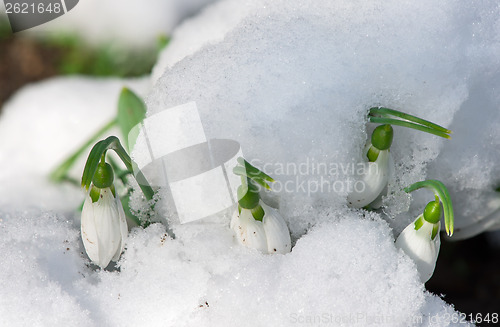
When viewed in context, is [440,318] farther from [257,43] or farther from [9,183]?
[9,183]

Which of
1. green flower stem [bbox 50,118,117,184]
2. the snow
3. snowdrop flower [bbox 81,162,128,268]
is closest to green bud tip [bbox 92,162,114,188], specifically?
snowdrop flower [bbox 81,162,128,268]

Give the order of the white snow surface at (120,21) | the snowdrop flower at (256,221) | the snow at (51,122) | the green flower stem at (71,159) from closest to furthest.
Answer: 1. the snowdrop flower at (256,221)
2. the green flower stem at (71,159)
3. the snow at (51,122)
4. the white snow surface at (120,21)

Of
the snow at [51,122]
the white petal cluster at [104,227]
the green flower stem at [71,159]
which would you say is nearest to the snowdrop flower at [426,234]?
the white petal cluster at [104,227]

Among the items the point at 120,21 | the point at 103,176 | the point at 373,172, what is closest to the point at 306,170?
the point at 373,172

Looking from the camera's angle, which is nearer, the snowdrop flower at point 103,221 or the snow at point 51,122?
the snowdrop flower at point 103,221

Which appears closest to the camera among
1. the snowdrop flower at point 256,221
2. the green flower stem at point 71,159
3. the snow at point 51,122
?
the snowdrop flower at point 256,221

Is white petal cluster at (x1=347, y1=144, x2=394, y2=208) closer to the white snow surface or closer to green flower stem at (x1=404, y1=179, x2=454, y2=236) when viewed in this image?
green flower stem at (x1=404, y1=179, x2=454, y2=236)

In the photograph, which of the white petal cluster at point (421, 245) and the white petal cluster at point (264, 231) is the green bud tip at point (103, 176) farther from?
the white petal cluster at point (421, 245)
